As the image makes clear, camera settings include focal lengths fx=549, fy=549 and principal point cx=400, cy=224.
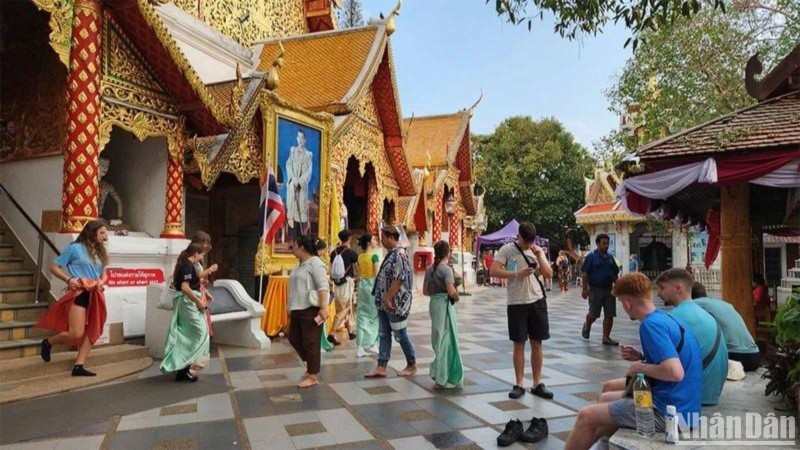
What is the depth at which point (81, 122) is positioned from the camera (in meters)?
6.59

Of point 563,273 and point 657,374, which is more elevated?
point 657,374

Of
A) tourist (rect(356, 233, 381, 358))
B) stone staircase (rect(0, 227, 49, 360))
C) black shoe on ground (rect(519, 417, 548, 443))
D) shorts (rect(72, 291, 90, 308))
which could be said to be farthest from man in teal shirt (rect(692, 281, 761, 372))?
stone staircase (rect(0, 227, 49, 360))

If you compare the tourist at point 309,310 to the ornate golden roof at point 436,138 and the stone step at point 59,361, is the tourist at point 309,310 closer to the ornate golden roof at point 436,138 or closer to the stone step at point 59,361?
the stone step at point 59,361

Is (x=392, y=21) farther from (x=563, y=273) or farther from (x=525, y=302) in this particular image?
(x=563, y=273)

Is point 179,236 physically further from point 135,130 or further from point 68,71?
point 68,71

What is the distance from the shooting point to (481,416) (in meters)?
4.55

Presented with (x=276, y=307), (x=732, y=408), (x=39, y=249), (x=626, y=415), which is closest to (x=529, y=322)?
(x=732, y=408)

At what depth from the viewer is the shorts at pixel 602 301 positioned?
27.5 feet

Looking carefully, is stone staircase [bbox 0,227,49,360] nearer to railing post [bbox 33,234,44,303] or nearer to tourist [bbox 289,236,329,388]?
railing post [bbox 33,234,44,303]

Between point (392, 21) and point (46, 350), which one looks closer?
point (46, 350)

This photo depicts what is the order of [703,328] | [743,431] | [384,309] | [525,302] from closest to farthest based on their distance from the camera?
[743,431], [703,328], [525,302], [384,309]

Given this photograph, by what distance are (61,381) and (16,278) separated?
2122 millimetres

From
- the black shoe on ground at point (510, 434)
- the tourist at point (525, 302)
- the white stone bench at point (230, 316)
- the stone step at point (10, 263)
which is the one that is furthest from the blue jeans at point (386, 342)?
the stone step at point (10, 263)

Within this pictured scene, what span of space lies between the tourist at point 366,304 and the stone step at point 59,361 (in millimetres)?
2708
